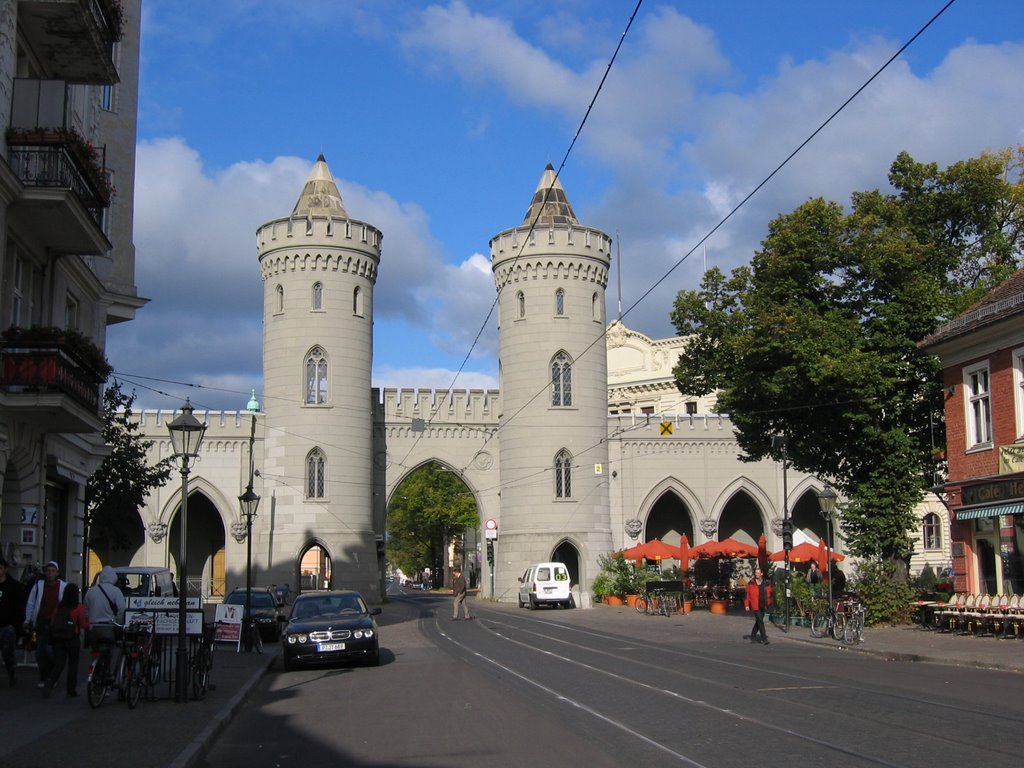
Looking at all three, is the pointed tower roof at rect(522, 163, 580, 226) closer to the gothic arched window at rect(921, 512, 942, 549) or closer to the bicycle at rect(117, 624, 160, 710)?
the gothic arched window at rect(921, 512, 942, 549)

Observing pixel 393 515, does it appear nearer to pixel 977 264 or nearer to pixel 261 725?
pixel 977 264

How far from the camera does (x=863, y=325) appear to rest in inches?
1220

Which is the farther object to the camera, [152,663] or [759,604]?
[759,604]

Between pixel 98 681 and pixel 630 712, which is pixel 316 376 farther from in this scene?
pixel 630 712

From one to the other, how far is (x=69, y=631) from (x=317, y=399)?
3698 centimetres

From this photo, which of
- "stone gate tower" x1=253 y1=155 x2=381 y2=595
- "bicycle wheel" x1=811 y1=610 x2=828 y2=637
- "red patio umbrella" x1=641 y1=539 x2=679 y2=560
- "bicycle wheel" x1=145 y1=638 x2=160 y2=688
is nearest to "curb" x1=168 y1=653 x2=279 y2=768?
"bicycle wheel" x1=145 y1=638 x2=160 y2=688

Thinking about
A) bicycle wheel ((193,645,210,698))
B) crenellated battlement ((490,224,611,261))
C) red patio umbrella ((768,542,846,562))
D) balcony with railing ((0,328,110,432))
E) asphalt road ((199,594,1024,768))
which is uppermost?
crenellated battlement ((490,224,611,261))

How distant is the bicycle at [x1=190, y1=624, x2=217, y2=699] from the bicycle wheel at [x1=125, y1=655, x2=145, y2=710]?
84cm

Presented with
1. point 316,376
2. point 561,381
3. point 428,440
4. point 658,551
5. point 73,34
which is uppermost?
point 73,34

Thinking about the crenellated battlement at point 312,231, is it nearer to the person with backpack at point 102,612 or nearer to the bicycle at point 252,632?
the bicycle at point 252,632

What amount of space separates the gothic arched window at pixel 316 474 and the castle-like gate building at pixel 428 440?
8 centimetres

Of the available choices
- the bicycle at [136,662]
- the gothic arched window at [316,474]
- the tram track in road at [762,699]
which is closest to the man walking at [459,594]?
the tram track in road at [762,699]

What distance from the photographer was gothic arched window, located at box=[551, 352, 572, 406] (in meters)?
52.2

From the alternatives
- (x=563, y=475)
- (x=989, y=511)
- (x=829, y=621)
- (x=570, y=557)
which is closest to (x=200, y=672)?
(x=829, y=621)
